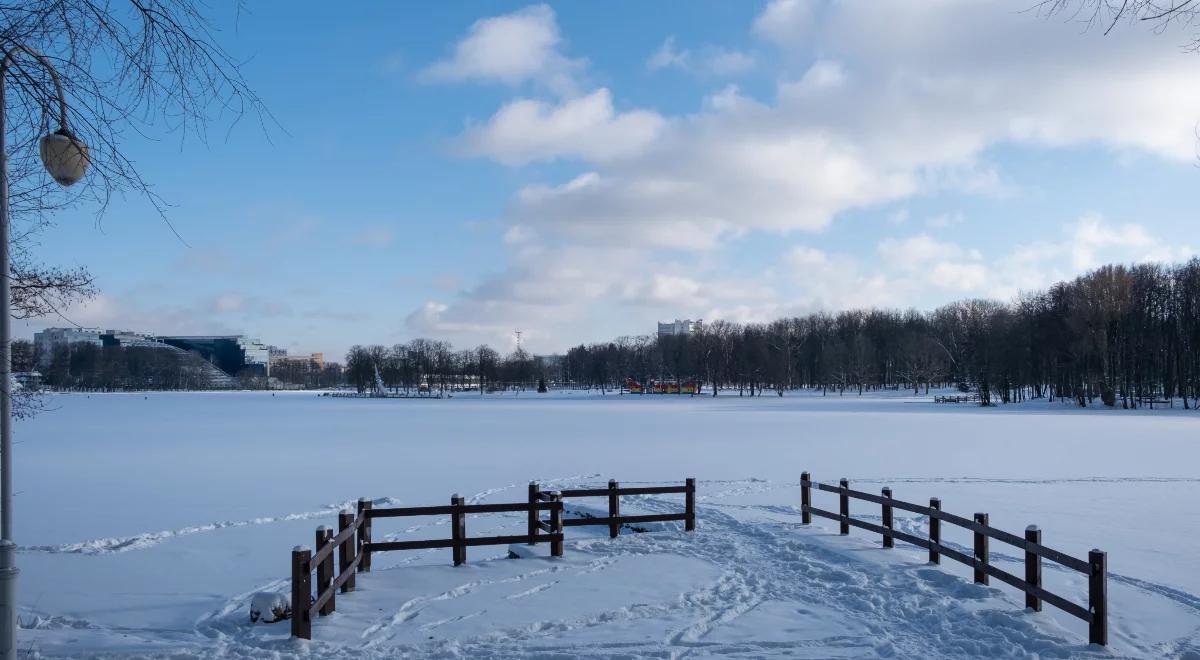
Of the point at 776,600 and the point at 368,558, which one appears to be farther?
the point at 368,558

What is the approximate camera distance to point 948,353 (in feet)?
397

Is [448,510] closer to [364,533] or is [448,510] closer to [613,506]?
[364,533]

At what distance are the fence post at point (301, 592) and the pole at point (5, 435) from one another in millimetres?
2327

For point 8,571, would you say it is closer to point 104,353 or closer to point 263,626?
point 263,626

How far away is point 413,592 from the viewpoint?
10633mm

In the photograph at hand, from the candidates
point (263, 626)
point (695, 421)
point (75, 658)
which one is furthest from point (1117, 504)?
point (695, 421)

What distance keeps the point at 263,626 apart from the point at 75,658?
5.87 ft

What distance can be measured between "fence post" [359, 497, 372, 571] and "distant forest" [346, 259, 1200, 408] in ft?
245

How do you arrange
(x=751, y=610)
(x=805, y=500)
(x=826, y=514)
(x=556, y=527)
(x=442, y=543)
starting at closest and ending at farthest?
1. (x=751, y=610)
2. (x=442, y=543)
3. (x=556, y=527)
4. (x=826, y=514)
5. (x=805, y=500)

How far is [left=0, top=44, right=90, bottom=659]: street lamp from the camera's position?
235 inches

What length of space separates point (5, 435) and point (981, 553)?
10.5 meters

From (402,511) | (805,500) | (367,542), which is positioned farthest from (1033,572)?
(367,542)

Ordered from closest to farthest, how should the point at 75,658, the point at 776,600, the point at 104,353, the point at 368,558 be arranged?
the point at 75,658
the point at 776,600
the point at 368,558
the point at 104,353

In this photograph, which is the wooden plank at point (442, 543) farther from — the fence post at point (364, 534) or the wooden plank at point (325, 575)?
the wooden plank at point (325, 575)
